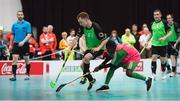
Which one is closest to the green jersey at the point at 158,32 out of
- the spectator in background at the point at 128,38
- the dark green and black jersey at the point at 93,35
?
the dark green and black jersey at the point at 93,35

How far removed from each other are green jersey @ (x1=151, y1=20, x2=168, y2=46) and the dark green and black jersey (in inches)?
109

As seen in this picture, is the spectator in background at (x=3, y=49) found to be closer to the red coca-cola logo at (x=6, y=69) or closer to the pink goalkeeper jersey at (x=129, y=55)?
the red coca-cola logo at (x=6, y=69)

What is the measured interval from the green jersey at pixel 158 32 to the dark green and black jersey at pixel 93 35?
2.78 meters

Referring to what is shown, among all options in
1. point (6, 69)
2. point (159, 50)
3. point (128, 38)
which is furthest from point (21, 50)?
point (128, 38)

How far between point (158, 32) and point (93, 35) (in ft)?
9.80

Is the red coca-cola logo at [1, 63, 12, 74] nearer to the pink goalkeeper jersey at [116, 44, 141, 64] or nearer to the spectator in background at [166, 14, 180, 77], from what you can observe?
the spectator in background at [166, 14, 180, 77]

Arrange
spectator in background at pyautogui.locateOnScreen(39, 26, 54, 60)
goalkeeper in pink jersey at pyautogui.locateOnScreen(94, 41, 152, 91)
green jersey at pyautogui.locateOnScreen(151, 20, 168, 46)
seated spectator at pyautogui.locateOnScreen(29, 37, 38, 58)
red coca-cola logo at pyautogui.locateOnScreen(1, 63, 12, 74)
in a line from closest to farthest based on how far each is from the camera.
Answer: goalkeeper in pink jersey at pyautogui.locateOnScreen(94, 41, 152, 91) < green jersey at pyautogui.locateOnScreen(151, 20, 168, 46) < red coca-cola logo at pyautogui.locateOnScreen(1, 63, 12, 74) < spectator in background at pyautogui.locateOnScreen(39, 26, 54, 60) < seated spectator at pyautogui.locateOnScreen(29, 37, 38, 58)

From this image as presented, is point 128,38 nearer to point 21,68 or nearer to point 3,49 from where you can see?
point 21,68

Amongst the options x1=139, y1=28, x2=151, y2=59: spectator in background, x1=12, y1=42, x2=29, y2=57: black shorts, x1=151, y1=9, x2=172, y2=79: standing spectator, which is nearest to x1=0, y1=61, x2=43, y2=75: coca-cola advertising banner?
x1=12, y1=42, x2=29, y2=57: black shorts

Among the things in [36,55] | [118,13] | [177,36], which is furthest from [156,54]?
[118,13]

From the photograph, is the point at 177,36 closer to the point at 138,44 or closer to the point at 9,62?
the point at 138,44

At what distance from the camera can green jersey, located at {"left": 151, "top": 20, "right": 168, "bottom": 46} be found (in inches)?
449

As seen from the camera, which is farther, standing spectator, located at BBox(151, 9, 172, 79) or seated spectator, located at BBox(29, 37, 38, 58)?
seated spectator, located at BBox(29, 37, 38, 58)

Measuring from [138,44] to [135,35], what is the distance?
347mm
